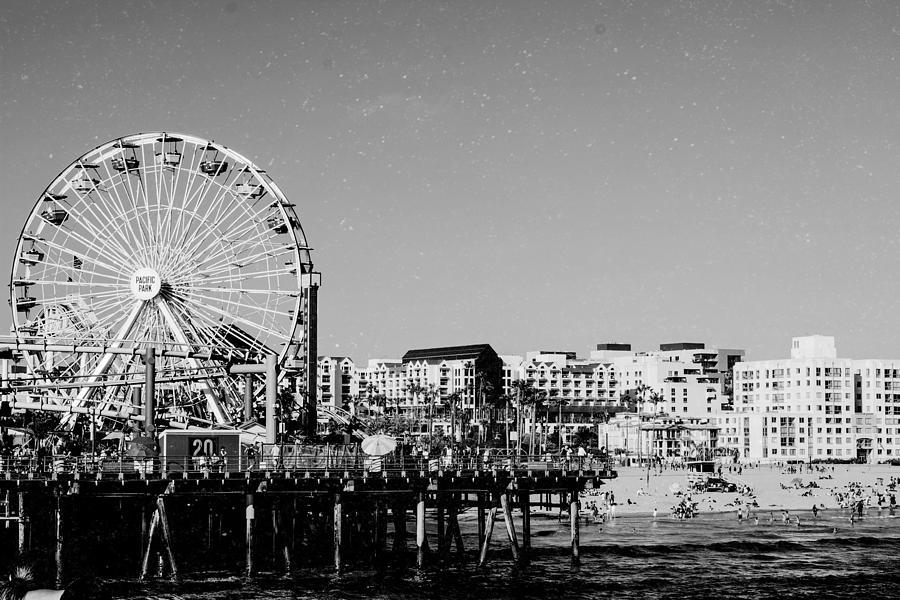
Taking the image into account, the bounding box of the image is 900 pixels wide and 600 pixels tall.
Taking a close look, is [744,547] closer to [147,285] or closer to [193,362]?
[193,362]

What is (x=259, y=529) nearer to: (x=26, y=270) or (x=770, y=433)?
(x=26, y=270)

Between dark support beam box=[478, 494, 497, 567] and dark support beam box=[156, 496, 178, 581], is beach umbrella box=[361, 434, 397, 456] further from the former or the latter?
dark support beam box=[156, 496, 178, 581]

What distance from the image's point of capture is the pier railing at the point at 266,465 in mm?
56031

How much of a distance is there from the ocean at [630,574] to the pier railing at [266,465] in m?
4.70

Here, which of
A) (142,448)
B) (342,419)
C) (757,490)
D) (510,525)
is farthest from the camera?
(757,490)

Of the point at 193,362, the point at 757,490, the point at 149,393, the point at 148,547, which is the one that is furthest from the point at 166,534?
the point at 757,490

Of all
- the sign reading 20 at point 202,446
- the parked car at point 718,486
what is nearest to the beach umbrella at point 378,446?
the sign reading 20 at point 202,446

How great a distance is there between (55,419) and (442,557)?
62.7 metres

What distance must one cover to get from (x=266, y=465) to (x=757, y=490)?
85.3 metres

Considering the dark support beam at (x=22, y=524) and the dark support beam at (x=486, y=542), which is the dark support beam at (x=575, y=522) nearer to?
the dark support beam at (x=486, y=542)

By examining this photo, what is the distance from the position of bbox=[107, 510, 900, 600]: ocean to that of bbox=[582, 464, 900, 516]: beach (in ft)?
86.4

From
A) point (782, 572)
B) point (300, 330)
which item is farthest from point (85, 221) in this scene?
point (782, 572)

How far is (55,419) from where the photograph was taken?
113812mm

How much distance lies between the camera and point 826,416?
19400 centimetres
